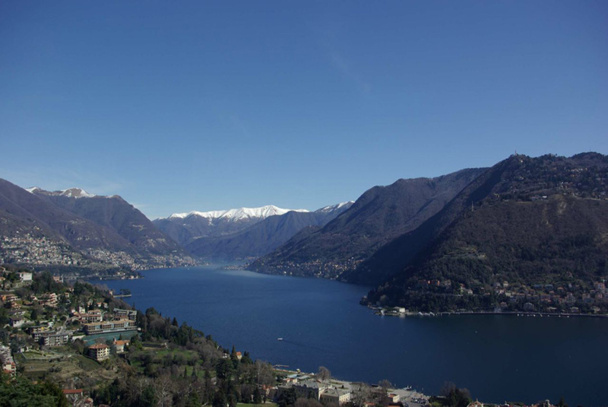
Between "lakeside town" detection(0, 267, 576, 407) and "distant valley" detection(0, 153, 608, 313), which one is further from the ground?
"distant valley" detection(0, 153, 608, 313)

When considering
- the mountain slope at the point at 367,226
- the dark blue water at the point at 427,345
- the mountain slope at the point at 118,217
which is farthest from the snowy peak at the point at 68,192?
the dark blue water at the point at 427,345

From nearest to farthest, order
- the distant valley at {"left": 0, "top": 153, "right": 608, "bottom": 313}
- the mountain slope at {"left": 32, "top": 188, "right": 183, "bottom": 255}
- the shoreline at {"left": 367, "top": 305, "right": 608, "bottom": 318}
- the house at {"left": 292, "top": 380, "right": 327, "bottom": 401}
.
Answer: the house at {"left": 292, "top": 380, "right": 327, "bottom": 401} < the shoreline at {"left": 367, "top": 305, "right": 608, "bottom": 318} < the distant valley at {"left": 0, "top": 153, "right": 608, "bottom": 313} < the mountain slope at {"left": 32, "top": 188, "right": 183, "bottom": 255}

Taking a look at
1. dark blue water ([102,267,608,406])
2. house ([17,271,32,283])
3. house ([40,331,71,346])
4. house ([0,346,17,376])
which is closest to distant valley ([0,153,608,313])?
dark blue water ([102,267,608,406])

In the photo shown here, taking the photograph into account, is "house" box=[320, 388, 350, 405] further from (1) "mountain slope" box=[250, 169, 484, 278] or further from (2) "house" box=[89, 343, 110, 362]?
(1) "mountain slope" box=[250, 169, 484, 278]

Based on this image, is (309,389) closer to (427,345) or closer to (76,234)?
(427,345)

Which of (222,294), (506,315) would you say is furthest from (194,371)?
(222,294)

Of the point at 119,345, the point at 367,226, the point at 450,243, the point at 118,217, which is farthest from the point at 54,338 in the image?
the point at 118,217

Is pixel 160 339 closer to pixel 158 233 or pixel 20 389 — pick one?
pixel 20 389
